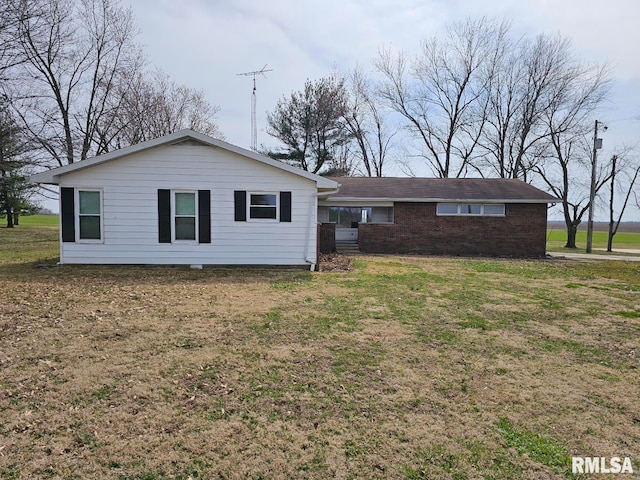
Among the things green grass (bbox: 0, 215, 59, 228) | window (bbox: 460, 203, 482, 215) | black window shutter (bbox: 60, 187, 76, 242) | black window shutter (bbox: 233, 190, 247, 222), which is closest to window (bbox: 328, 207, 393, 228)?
window (bbox: 460, 203, 482, 215)

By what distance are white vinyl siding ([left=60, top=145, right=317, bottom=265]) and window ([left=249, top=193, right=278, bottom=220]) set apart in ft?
0.56

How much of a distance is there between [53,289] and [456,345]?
795cm

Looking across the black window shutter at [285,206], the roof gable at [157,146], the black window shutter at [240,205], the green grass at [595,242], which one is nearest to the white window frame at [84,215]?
the roof gable at [157,146]

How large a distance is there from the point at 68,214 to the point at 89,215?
52 centimetres

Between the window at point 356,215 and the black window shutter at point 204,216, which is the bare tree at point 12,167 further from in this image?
the window at point 356,215

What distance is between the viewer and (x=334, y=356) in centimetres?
475

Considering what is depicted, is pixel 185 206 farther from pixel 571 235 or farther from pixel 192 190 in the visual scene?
pixel 571 235

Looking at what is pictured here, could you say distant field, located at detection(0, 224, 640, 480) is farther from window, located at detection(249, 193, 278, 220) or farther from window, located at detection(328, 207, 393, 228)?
window, located at detection(328, 207, 393, 228)

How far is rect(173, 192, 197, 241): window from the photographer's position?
1133 centimetres

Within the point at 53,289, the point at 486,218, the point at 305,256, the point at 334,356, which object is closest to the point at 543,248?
the point at 486,218

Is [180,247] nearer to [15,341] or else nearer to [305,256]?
[305,256]

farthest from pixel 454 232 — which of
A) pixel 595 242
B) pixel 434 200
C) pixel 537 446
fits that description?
pixel 595 242

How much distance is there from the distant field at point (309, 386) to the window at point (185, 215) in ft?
11.8

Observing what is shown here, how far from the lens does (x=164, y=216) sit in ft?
36.9
